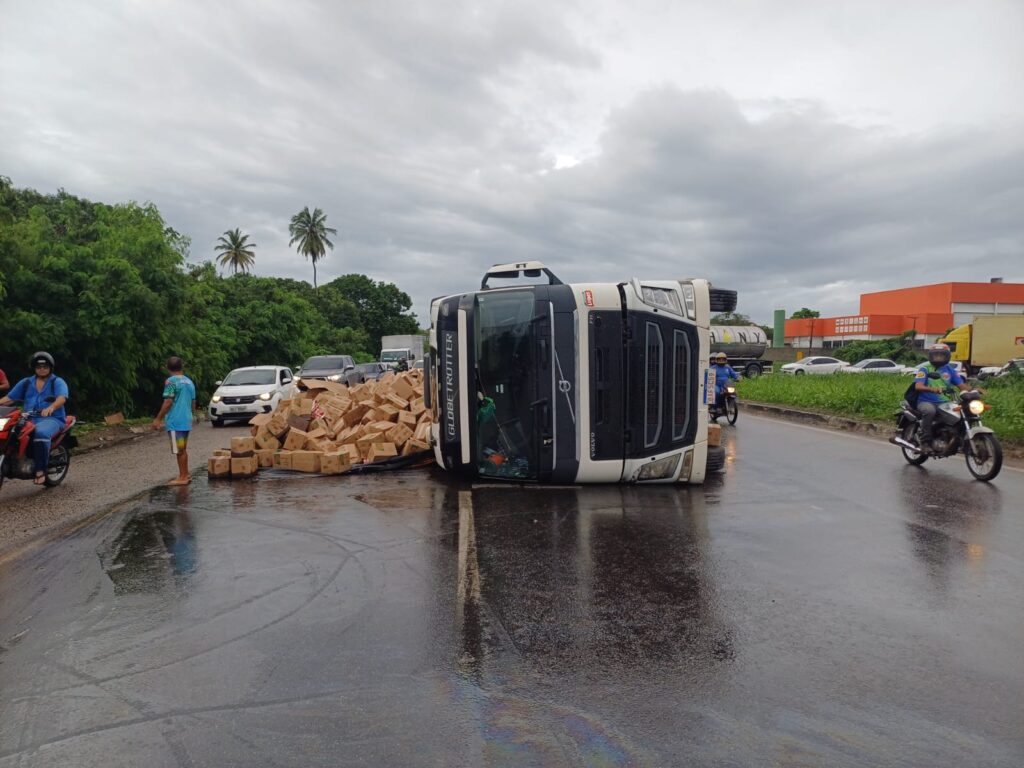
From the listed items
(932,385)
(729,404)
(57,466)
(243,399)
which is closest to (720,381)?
(729,404)

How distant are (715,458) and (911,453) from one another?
3285 millimetres

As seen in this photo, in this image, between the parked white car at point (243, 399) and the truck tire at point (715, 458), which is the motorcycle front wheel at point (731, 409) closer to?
the truck tire at point (715, 458)

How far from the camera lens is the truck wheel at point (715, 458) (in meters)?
9.39

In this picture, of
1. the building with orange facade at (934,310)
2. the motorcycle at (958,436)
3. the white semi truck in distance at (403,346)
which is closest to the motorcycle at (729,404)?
the motorcycle at (958,436)

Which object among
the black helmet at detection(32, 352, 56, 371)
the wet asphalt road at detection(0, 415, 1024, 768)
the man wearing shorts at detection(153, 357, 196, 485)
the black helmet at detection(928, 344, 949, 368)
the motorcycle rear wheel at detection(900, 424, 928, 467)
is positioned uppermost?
the black helmet at detection(32, 352, 56, 371)

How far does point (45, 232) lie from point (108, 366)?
3484 millimetres

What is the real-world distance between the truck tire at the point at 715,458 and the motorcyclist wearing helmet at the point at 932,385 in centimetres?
300

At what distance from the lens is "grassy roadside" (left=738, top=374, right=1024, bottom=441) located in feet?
42.8

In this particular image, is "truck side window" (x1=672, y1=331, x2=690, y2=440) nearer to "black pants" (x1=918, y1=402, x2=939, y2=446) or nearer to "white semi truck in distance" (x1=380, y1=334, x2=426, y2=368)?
"black pants" (x1=918, y1=402, x2=939, y2=446)

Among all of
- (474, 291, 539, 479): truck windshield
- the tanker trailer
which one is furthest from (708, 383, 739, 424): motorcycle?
the tanker trailer

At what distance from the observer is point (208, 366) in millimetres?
25109

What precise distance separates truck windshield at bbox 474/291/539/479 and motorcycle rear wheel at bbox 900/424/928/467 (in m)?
5.81

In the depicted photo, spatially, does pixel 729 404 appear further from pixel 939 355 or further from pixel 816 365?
pixel 816 365

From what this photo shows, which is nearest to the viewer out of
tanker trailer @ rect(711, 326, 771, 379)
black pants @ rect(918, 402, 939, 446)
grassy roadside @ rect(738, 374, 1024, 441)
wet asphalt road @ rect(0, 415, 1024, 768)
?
wet asphalt road @ rect(0, 415, 1024, 768)
